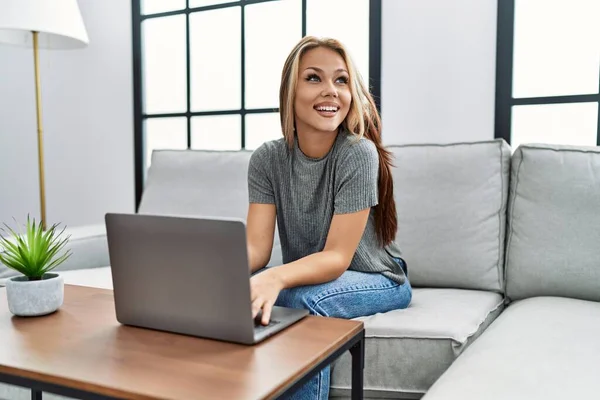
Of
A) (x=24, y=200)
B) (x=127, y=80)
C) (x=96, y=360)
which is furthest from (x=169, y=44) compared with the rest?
(x=96, y=360)

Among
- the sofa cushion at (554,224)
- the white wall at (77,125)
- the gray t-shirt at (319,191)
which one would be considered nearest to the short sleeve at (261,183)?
the gray t-shirt at (319,191)

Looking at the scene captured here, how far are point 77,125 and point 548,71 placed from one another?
2.27 metres

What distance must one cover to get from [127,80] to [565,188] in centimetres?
208

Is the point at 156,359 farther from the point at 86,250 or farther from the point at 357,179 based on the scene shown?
the point at 86,250

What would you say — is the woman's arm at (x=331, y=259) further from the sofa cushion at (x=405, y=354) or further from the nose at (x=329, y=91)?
the nose at (x=329, y=91)

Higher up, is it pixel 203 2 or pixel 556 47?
pixel 203 2

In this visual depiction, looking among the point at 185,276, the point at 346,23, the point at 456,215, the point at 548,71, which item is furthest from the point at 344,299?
the point at 346,23

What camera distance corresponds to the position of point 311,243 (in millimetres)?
1374

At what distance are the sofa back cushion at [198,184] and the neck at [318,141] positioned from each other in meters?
0.53

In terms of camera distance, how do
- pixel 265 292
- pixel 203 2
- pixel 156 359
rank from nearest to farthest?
1. pixel 156 359
2. pixel 265 292
3. pixel 203 2

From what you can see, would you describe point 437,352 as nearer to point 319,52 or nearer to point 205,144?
point 319,52

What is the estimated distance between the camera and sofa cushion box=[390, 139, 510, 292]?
1.58 m

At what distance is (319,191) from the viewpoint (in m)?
1.35

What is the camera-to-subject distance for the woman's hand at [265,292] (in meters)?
0.87
